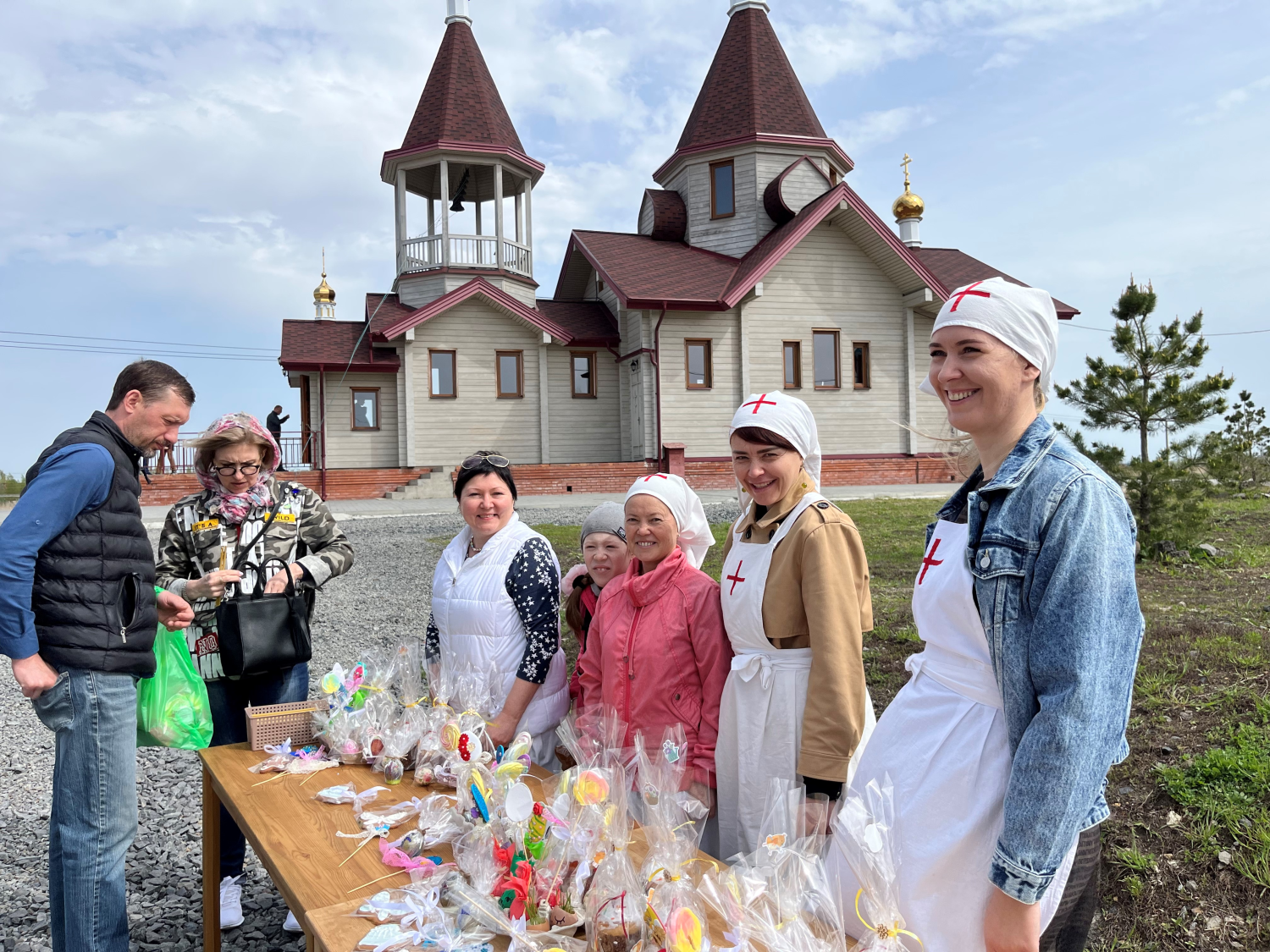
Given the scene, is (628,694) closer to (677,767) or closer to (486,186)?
(677,767)

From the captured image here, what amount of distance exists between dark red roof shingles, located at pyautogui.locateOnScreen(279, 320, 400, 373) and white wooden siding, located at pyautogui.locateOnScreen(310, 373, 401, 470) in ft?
1.25

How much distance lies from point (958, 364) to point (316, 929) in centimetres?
185

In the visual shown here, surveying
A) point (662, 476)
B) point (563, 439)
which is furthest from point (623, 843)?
point (563, 439)

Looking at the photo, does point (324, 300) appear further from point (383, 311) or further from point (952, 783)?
point (952, 783)

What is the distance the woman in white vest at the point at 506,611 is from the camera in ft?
10.6

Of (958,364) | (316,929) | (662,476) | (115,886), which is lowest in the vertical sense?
(115,886)

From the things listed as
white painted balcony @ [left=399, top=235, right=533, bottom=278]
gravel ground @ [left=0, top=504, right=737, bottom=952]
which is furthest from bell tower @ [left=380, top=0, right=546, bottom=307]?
gravel ground @ [left=0, top=504, right=737, bottom=952]

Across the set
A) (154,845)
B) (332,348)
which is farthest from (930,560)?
(332,348)

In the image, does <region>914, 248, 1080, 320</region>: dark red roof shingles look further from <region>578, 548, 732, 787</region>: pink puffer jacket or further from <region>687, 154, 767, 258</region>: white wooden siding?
<region>578, 548, 732, 787</region>: pink puffer jacket

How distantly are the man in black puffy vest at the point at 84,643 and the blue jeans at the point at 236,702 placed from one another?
0.66 meters

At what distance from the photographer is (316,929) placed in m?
1.87

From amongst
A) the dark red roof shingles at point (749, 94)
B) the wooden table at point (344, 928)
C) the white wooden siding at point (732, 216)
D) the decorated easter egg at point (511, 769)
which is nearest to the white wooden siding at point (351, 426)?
the white wooden siding at point (732, 216)

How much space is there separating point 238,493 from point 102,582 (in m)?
0.88

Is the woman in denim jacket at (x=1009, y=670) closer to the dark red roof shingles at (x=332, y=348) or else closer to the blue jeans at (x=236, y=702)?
the blue jeans at (x=236, y=702)
